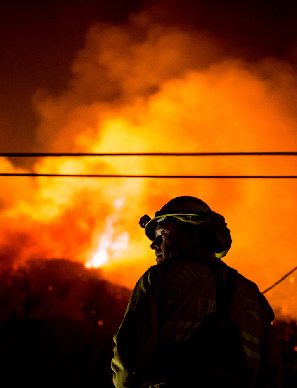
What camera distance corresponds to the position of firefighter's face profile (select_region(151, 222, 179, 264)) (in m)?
3.27

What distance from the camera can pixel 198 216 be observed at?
331 centimetres

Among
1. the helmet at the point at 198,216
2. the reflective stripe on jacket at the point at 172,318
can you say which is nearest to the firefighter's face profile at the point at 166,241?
the helmet at the point at 198,216

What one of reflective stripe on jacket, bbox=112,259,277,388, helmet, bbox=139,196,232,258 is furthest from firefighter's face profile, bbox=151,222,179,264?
reflective stripe on jacket, bbox=112,259,277,388

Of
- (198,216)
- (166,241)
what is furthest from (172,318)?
(198,216)

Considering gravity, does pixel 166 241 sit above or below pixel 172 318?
above

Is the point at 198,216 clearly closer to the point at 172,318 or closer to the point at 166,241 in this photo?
the point at 166,241

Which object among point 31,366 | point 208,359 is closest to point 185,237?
point 208,359

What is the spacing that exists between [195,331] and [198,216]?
868mm

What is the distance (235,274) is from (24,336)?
4828 inches

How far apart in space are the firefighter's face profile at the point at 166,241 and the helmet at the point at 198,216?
7cm

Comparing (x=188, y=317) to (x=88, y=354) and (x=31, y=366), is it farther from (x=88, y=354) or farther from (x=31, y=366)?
(x=88, y=354)

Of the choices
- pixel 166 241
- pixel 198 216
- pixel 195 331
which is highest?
pixel 198 216

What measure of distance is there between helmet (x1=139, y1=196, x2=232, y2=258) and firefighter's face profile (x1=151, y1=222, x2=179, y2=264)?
7 centimetres

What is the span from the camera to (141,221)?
387cm
